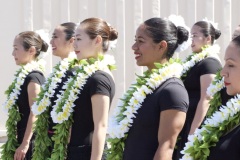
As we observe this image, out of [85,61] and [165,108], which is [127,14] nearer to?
[85,61]

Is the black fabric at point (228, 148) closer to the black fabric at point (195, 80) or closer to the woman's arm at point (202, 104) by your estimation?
the woman's arm at point (202, 104)

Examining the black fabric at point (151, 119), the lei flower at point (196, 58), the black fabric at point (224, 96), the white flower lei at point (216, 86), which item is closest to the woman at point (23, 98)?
the lei flower at point (196, 58)

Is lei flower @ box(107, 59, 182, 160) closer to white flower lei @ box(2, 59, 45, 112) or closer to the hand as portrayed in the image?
the hand

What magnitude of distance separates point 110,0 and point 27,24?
4.05ft

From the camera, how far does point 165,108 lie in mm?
3180

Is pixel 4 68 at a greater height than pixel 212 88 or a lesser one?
lesser

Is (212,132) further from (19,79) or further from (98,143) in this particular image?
(19,79)

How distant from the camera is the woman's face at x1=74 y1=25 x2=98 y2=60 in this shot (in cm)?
419

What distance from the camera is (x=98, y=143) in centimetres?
385

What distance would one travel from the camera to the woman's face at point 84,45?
419 centimetres

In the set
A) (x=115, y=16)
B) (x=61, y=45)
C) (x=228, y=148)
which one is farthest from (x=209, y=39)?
(x=115, y=16)

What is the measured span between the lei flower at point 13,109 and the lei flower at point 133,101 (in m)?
1.77

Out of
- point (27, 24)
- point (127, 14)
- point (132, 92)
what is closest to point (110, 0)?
point (127, 14)

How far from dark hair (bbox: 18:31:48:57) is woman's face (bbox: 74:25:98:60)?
1394 millimetres
